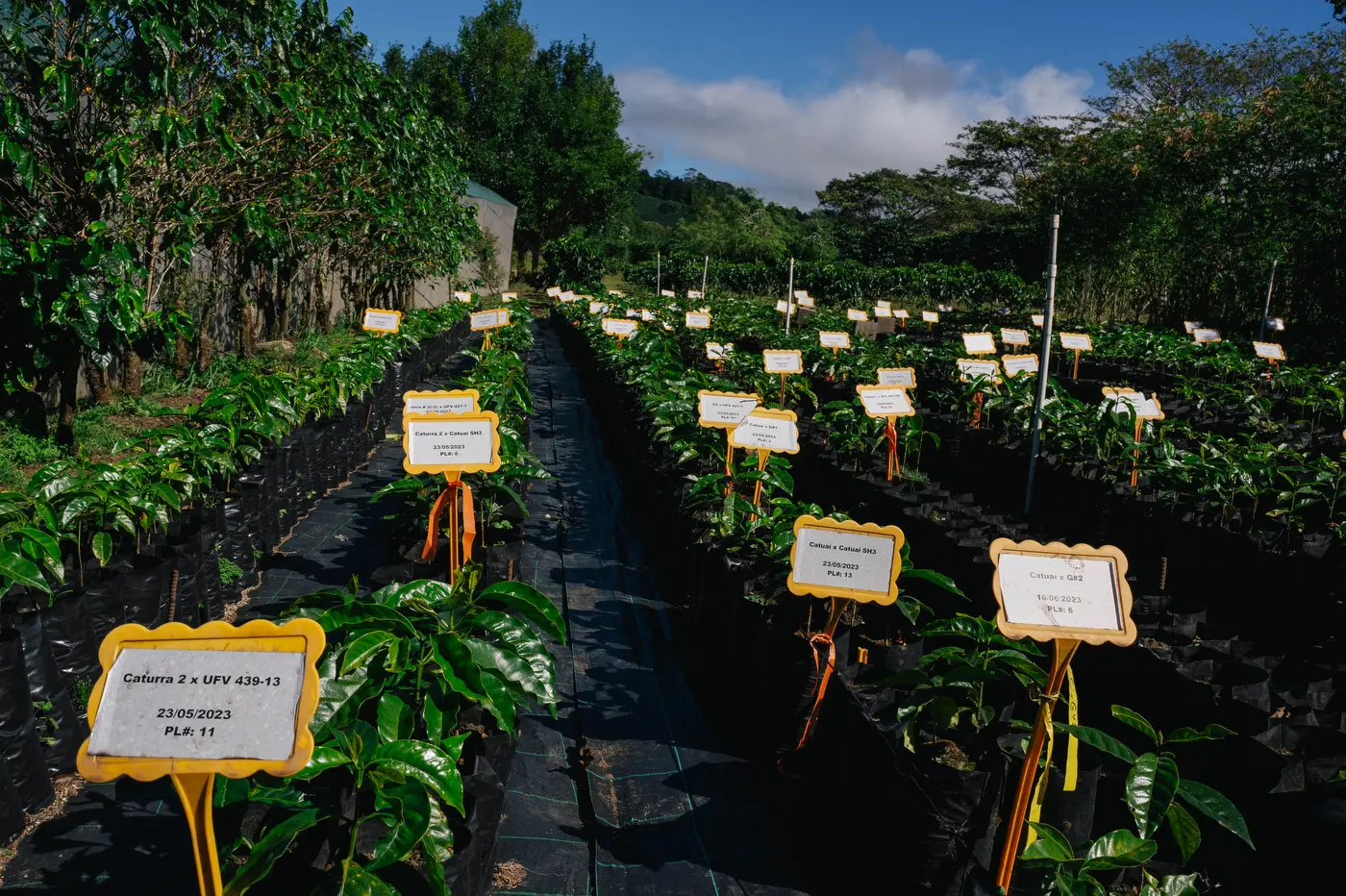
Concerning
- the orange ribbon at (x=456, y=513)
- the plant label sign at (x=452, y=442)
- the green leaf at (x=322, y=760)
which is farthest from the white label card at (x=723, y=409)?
the green leaf at (x=322, y=760)

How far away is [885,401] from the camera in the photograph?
16.9 ft

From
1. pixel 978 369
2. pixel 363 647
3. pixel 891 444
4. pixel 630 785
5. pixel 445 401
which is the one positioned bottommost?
pixel 630 785

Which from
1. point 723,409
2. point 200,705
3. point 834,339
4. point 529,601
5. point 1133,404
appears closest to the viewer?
point 200,705

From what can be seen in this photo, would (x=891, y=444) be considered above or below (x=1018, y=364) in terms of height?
below

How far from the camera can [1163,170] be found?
57.9ft

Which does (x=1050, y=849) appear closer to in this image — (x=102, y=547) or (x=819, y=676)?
(x=819, y=676)

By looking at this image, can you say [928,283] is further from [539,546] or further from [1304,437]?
[539,546]

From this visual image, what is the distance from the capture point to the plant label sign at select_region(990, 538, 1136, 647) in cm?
203

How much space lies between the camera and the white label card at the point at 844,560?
8.42 feet

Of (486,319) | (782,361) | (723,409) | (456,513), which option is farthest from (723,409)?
(486,319)

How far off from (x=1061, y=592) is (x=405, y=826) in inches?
59.9

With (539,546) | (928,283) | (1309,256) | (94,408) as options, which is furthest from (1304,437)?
(928,283)

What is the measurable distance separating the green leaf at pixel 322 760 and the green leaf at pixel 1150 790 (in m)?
1.53

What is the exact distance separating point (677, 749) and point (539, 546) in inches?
87.6
